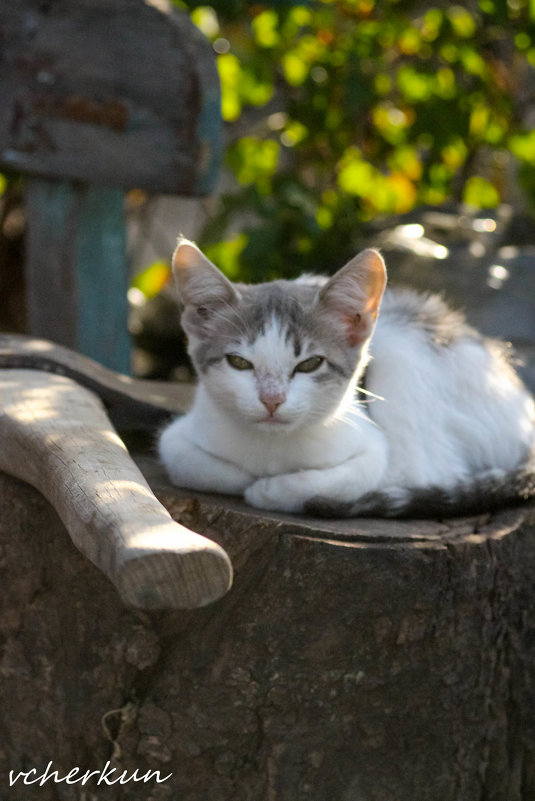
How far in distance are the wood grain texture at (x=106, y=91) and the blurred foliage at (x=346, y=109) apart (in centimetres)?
74

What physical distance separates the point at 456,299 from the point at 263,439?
2239 millimetres

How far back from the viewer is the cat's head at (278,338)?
2.11 m

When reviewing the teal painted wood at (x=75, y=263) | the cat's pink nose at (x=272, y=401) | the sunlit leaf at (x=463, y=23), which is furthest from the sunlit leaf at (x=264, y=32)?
the cat's pink nose at (x=272, y=401)

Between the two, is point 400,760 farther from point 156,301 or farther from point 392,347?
point 156,301

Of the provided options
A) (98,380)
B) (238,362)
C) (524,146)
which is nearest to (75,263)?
(98,380)

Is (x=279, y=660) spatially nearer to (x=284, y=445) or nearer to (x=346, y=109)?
(x=284, y=445)

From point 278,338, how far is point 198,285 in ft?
0.85

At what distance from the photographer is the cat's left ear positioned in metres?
2.15

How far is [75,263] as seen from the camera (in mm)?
3523

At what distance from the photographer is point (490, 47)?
489cm

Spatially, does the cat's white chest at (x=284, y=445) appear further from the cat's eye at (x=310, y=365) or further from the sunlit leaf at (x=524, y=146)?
the sunlit leaf at (x=524, y=146)

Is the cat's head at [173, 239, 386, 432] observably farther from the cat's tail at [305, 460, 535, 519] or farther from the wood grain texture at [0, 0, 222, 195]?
the wood grain texture at [0, 0, 222, 195]

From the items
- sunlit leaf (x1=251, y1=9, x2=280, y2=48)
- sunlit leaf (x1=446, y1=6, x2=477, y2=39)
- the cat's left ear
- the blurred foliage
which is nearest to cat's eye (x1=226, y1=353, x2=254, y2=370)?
the cat's left ear

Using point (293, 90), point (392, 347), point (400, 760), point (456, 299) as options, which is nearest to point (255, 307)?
point (392, 347)
